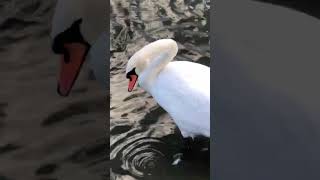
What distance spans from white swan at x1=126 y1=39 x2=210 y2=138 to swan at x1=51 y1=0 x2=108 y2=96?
85 millimetres

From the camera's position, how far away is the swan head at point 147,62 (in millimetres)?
1160

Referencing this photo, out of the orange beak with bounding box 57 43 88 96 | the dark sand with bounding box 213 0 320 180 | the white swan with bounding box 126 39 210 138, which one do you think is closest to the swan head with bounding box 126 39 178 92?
the white swan with bounding box 126 39 210 138

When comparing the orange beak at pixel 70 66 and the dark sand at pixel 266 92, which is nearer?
the dark sand at pixel 266 92

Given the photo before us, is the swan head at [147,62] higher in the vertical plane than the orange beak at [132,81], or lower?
higher

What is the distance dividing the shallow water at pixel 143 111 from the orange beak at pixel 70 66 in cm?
7

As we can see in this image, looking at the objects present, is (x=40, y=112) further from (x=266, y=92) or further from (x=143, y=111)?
(x=266, y=92)

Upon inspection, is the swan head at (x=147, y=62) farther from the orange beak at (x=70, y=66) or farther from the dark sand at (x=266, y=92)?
the dark sand at (x=266, y=92)

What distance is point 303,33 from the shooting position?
0.82 m

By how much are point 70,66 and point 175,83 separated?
228 millimetres

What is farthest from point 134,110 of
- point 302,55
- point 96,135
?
point 302,55

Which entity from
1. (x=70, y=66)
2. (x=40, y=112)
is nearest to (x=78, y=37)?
(x=70, y=66)

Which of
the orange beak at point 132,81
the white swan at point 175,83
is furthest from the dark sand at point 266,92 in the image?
the orange beak at point 132,81

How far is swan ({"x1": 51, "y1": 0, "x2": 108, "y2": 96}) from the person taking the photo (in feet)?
3.65

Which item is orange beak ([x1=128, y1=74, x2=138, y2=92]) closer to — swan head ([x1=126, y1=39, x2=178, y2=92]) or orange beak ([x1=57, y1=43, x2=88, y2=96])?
swan head ([x1=126, y1=39, x2=178, y2=92])
